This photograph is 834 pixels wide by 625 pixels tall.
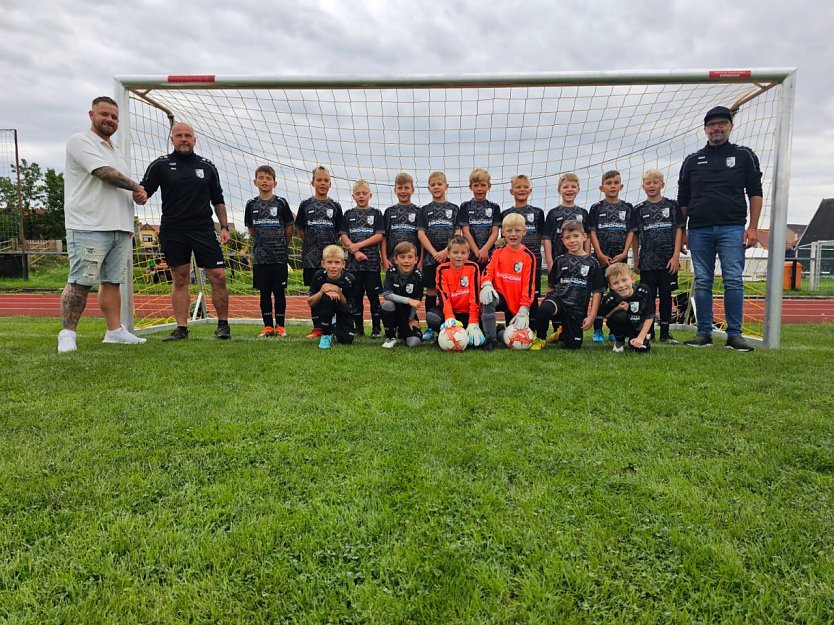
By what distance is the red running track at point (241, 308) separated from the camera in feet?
23.7

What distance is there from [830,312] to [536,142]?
8.83 m

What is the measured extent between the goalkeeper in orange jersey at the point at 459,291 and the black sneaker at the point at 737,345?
92.2 inches

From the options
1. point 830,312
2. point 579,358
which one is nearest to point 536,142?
point 579,358

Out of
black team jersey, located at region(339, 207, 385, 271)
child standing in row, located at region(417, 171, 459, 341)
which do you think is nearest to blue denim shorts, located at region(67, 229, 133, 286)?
black team jersey, located at region(339, 207, 385, 271)

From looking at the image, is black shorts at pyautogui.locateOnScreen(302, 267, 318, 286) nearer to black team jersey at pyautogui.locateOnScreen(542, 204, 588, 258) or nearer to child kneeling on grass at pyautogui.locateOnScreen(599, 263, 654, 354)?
black team jersey at pyautogui.locateOnScreen(542, 204, 588, 258)

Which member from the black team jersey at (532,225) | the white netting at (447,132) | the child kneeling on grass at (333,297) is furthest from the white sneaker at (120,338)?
the black team jersey at (532,225)

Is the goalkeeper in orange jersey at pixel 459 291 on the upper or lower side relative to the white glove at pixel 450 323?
upper

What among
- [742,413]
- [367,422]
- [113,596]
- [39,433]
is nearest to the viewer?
[113,596]

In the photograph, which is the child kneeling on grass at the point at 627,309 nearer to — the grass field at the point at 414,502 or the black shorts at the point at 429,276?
the grass field at the point at 414,502

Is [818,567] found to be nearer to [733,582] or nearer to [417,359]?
[733,582]

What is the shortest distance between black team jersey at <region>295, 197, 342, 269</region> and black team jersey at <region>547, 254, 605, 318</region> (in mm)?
2495

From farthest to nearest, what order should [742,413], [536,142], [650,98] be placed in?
1. [536,142]
2. [650,98]
3. [742,413]

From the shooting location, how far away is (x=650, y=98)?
5.38 meters

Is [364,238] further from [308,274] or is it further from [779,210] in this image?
[779,210]
